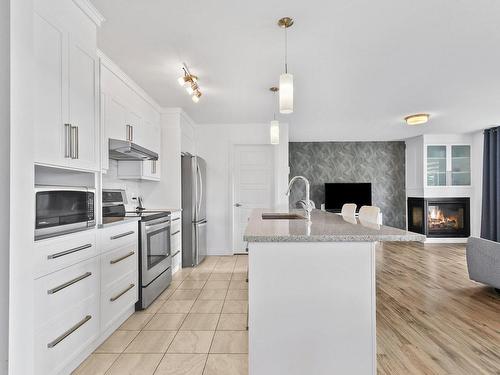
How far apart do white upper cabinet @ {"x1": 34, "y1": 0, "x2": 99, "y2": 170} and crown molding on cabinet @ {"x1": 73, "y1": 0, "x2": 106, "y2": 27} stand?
2 centimetres

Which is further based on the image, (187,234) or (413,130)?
(413,130)

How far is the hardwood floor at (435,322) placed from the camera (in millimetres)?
1917

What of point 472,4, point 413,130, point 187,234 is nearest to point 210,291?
point 187,234

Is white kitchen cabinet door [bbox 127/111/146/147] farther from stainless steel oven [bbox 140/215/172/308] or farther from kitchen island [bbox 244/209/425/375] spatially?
kitchen island [bbox 244/209/425/375]

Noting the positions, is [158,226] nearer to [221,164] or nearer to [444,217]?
[221,164]

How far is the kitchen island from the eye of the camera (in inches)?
56.8

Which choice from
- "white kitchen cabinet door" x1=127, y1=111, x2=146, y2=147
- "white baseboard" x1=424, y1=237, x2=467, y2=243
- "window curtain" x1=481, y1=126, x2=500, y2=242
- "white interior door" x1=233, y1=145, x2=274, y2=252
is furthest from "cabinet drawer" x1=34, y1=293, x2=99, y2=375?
"window curtain" x1=481, y1=126, x2=500, y2=242

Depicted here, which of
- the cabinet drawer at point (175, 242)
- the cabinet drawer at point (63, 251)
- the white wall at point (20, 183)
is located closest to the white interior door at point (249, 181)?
the cabinet drawer at point (175, 242)

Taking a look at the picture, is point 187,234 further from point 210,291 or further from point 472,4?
point 472,4

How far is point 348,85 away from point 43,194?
3.15m

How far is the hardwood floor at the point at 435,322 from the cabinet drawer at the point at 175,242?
8.31 feet

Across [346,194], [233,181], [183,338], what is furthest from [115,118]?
[346,194]

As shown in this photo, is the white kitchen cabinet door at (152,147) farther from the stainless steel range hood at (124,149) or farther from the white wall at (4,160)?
the white wall at (4,160)

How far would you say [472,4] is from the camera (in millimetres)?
2004
